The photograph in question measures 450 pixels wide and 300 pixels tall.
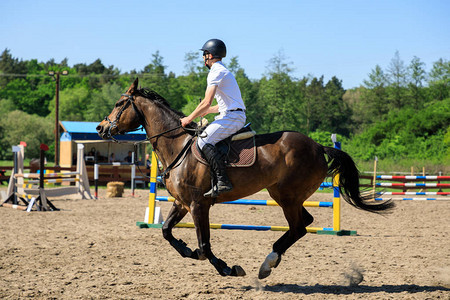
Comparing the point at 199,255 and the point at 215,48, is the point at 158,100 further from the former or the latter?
the point at 199,255

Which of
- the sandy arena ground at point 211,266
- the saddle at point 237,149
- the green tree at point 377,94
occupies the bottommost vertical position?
the sandy arena ground at point 211,266

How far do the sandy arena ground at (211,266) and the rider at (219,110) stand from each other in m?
1.27

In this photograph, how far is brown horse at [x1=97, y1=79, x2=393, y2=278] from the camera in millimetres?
5742

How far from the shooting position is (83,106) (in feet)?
282

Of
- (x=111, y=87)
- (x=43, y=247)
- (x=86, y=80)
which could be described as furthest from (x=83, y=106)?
(x=43, y=247)

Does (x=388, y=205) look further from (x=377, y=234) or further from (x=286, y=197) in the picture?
(x=377, y=234)

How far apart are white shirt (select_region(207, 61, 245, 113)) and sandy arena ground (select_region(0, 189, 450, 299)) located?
7.16ft

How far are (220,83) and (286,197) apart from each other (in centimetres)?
164

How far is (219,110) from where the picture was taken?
601 cm

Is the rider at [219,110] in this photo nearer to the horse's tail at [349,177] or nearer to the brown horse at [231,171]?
the brown horse at [231,171]

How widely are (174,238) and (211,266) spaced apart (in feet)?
3.02

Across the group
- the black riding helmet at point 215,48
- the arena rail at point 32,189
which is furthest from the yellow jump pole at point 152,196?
the arena rail at point 32,189

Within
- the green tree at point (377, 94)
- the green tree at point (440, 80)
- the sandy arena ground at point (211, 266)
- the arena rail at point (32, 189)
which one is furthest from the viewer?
the green tree at point (377, 94)

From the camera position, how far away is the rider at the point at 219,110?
5637 millimetres
